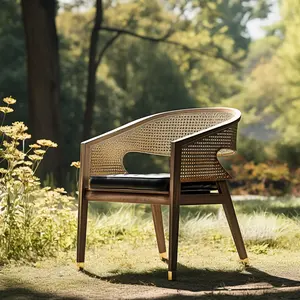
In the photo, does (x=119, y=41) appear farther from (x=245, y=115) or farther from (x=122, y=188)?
(x=122, y=188)

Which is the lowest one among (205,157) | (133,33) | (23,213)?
(23,213)

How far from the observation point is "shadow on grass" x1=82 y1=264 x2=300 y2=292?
126 inches

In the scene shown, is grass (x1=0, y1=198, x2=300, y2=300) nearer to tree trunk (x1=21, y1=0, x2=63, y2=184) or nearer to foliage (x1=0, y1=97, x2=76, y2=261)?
foliage (x1=0, y1=97, x2=76, y2=261)

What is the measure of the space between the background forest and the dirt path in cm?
327

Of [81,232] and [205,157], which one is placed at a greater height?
[205,157]

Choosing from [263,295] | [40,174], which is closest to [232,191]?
[40,174]

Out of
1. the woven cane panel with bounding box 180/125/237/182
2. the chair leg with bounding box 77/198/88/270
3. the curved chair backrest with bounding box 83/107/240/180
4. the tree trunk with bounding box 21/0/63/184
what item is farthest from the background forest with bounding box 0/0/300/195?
the woven cane panel with bounding box 180/125/237/182

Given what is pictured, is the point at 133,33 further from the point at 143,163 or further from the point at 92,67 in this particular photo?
the point at 143,163

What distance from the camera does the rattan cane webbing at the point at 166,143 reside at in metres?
3.46

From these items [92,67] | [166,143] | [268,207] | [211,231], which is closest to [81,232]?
[166,143]

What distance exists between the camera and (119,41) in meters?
16.9

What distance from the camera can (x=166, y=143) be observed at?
419 centimetres

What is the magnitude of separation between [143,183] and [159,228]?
74cm

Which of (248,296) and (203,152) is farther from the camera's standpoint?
(203,152)
